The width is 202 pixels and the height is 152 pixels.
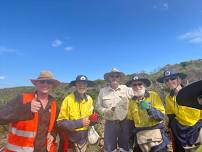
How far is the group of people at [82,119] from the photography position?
18.3 ft

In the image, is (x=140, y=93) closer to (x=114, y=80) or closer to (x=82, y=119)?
(x=114, y=80)

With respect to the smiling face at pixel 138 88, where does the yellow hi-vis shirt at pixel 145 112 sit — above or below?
below

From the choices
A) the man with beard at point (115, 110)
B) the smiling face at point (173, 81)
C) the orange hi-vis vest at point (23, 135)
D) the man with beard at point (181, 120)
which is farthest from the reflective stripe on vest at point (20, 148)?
the smiling face at point (173, 81)

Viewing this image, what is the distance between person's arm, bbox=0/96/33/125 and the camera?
5.37 meters

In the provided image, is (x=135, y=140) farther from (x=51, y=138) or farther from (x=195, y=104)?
(x=195, y=104)

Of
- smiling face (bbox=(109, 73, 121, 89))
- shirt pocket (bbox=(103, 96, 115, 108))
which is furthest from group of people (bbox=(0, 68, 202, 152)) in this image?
smiling face (bbox=(109, 73, 121, 89))

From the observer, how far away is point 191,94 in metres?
3.03

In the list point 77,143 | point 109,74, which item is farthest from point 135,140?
point 109,74

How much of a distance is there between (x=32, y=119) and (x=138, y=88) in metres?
2.35

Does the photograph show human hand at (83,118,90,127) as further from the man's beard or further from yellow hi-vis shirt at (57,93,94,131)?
the man's beard

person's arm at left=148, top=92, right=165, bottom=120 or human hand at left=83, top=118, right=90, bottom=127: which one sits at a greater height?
person's arm at left=148, top=92, right=165, bottom=120

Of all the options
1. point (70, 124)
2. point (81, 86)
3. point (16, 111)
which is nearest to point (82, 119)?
point (70, 124)

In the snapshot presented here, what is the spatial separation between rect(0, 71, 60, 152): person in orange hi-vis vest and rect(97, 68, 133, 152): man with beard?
1.67 meters

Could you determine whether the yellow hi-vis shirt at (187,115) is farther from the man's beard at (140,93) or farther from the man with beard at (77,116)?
the man with beard at (77,116)
